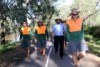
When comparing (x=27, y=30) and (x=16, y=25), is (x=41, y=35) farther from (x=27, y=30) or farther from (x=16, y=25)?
(x=16, y=25)

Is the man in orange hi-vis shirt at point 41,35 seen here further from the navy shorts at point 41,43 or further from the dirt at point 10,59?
the dirt at point 10,59

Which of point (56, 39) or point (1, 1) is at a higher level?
point (1, 1)

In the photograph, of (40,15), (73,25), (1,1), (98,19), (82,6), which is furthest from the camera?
(98,19)

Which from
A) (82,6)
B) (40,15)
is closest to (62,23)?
(40,15)

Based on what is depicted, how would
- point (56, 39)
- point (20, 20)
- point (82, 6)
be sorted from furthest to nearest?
point (82, 6)
point (20, 20)
point (56, 39)

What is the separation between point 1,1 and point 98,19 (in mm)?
70618

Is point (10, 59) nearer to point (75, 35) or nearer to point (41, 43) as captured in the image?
point (41, 43)

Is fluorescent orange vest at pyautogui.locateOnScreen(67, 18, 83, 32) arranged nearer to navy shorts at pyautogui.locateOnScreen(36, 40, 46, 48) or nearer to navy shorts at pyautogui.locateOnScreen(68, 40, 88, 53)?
navy shorts at pyautogui.locateOnScreen(68, 40, 88, 53)

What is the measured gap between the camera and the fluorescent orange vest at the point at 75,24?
38.3 feet

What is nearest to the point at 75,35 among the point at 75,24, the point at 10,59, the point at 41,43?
the point at 75,24

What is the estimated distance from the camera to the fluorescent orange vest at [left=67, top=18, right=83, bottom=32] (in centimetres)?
1168

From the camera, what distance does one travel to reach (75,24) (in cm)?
1170

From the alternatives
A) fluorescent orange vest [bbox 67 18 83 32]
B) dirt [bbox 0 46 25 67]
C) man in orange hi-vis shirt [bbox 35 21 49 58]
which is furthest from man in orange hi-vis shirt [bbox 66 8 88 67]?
man in orange hi-vis shirt [bbox 35 21 49 58]

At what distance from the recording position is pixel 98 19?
10238 centimetres
